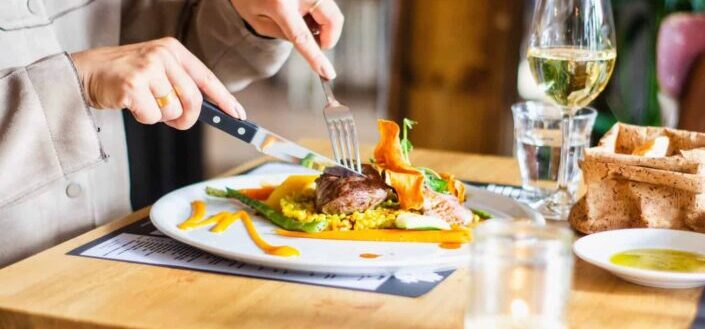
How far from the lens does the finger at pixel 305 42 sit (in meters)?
1.49

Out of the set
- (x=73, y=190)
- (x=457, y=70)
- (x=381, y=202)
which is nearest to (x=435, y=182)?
(x=381, y=202)

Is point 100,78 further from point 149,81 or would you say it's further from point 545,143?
point 545,143

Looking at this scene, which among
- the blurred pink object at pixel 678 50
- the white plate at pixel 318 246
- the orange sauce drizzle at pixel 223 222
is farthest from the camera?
the blurred pink object at pixel 678 50

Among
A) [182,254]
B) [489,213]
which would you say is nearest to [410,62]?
[489,213]

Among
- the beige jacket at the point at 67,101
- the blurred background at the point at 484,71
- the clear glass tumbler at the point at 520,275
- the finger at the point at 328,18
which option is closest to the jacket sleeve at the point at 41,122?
the beige jacket at the point at 67,101

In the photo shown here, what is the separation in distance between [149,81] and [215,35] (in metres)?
0.59

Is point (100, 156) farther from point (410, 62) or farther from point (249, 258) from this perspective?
point (410, 62)

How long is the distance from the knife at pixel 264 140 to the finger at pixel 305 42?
20 cm

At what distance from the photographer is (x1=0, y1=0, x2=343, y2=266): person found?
1252 millimetres

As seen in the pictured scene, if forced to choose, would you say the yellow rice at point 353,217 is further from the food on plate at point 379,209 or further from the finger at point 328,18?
the finger at point 328,18

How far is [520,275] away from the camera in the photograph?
839 millimetres

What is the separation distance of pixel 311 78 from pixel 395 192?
145 inches

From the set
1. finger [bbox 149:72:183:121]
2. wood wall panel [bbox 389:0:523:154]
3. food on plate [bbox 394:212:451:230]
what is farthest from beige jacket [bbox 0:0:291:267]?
wood wall panel [bbox 389:0:523:154]

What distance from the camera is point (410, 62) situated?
3381 mm
